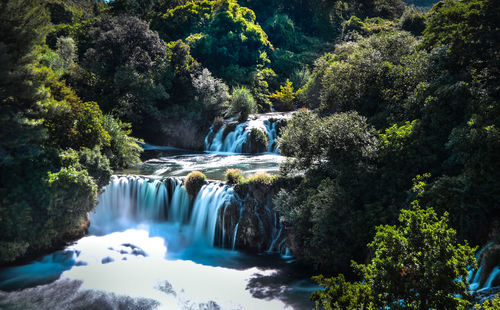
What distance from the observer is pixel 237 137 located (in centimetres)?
2911

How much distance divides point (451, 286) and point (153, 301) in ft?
32.1

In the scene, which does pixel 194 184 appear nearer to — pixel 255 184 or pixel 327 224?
pixel 255 184

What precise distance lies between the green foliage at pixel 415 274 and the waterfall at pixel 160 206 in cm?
1036

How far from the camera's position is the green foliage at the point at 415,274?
4.87 m

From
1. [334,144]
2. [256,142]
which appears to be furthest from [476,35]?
[256,142]

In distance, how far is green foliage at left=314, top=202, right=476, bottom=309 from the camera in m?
4.87

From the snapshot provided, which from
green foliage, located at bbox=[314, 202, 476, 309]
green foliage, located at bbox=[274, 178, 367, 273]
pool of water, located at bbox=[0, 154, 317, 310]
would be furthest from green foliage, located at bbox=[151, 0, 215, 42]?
green foliage, located at bbox=[314, 202, 476, 309]

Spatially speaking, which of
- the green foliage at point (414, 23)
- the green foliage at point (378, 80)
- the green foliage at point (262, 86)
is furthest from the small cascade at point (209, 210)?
the green foliage at point (414, 23)

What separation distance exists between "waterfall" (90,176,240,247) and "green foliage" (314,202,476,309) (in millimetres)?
10356

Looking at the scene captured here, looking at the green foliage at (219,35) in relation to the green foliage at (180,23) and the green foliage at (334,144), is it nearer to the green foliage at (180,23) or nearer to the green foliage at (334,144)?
the green foliage at (180,23)

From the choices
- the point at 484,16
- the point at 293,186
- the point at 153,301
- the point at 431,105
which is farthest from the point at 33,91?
the point at 484,16

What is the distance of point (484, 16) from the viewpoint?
1251cm

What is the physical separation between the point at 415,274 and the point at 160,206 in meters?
14.6

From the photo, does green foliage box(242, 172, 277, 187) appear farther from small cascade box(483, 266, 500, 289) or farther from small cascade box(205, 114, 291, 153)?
small cascade box(205, 114, 291, 153)
